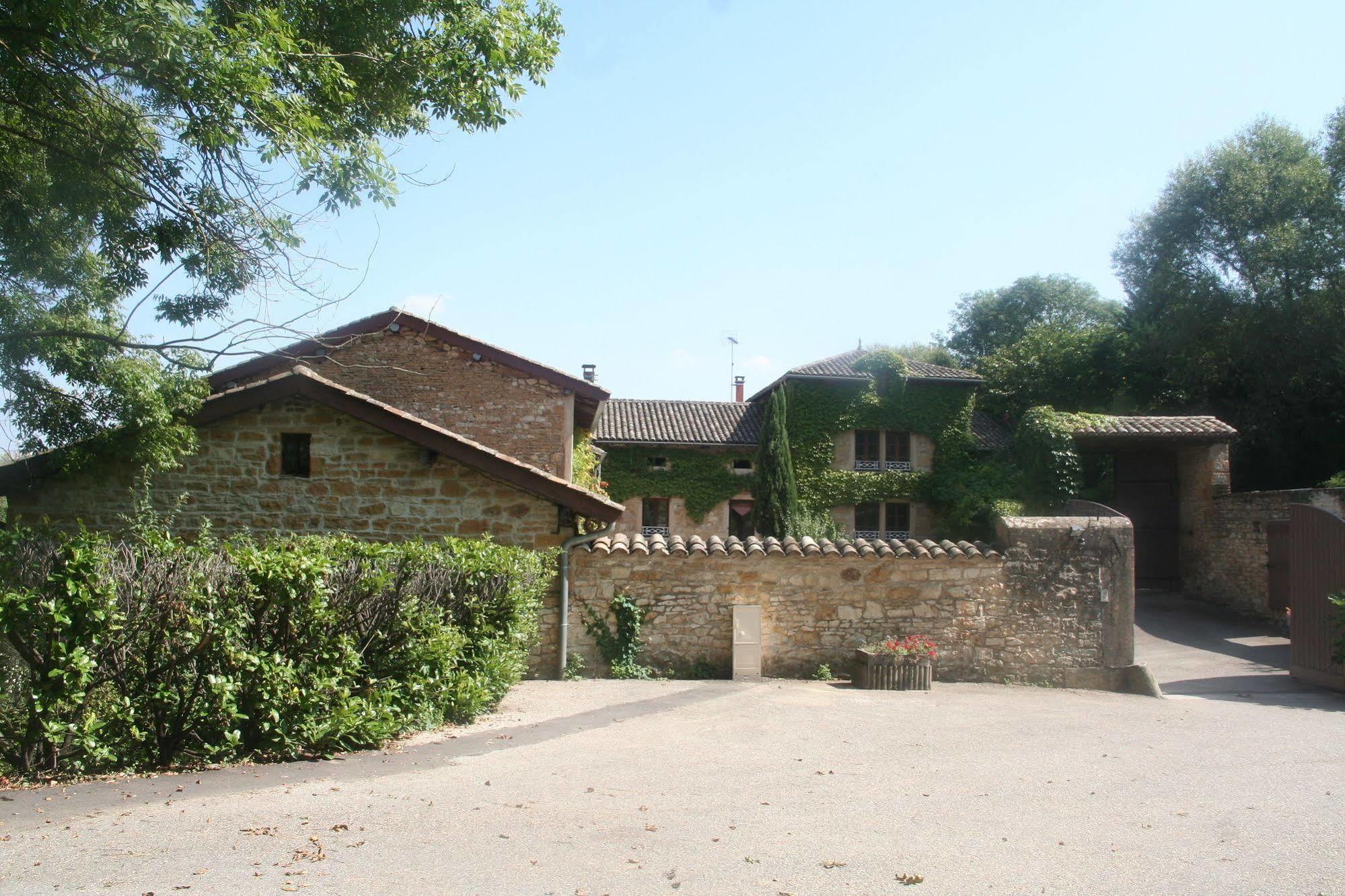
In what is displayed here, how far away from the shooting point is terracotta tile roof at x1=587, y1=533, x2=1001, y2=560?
40.0ft

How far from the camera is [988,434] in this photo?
1161 inches

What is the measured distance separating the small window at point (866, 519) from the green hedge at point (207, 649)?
68.0 ft

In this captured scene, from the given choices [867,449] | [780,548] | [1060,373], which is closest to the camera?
[780,548]

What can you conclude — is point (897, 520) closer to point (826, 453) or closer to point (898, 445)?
point (898, 445)

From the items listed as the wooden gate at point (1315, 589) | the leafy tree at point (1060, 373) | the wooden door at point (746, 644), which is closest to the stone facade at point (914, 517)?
the leafy tree at point (1060, 373)

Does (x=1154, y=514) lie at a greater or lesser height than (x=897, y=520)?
greater

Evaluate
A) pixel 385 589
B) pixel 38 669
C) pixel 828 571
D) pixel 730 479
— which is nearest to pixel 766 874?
pixel 385 589

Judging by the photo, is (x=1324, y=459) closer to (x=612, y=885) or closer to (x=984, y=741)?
(x=984, y=741)

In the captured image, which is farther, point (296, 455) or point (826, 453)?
point (826, 453)

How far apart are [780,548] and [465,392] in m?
6.11

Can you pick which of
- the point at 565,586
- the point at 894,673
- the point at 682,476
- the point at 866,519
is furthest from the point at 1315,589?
the point at 682,476

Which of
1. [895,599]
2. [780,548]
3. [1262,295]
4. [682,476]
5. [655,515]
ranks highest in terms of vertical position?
[1262,295]

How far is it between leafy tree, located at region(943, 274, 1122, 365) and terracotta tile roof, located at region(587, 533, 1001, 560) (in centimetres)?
3365

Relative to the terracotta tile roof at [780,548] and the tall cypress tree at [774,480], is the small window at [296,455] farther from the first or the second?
the tall cypress tree at [774,480]
